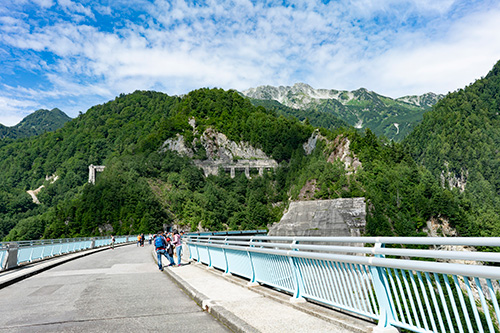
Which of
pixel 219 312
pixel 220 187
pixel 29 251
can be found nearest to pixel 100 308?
pixel 219 312

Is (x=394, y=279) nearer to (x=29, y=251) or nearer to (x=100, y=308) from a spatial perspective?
(x=100, y=308)

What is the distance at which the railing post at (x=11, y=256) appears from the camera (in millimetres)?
16812

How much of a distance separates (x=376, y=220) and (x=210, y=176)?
85.0 meters

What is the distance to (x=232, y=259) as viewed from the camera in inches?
492

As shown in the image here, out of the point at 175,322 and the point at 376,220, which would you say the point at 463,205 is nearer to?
the point at 376,220

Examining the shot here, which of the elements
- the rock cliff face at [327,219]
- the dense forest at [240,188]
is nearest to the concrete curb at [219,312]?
the rock cliff face at [327,219]

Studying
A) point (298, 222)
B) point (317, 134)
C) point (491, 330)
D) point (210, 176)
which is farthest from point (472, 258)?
point (317, 134)

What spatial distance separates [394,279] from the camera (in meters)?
4.83

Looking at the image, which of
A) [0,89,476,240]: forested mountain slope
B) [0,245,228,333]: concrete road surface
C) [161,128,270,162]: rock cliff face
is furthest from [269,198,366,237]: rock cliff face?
[0,245,228,333]: concrete road surface

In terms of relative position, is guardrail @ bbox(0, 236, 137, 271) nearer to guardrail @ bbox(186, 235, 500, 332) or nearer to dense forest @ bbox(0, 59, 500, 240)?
guardrail @ bbox(186, 235, 500, 332)

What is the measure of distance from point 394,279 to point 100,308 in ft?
21.6

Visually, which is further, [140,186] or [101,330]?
[140,186]

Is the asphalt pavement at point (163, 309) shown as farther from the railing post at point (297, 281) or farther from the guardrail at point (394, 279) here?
the guardrail at point (394, 279)

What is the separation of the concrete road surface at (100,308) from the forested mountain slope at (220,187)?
318 ft
